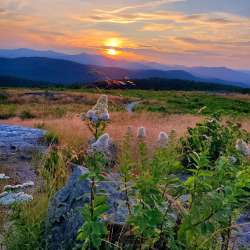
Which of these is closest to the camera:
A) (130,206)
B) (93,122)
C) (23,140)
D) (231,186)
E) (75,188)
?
(231,186)

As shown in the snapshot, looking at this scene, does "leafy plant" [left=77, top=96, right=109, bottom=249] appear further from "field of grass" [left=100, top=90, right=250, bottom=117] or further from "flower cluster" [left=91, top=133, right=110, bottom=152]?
"field of grass" [left=100, top=90, right=250, bottom=117]

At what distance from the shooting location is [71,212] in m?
4.63

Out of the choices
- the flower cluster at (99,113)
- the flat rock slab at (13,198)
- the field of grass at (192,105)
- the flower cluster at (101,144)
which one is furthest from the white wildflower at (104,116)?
the field of grass at (192,105)

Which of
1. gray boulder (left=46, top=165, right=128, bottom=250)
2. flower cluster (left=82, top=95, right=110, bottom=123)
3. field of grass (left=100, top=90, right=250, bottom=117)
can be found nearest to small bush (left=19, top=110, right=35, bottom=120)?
field of grass (left=100, top=90, right=250, bottom=117)

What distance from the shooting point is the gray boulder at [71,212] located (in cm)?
444

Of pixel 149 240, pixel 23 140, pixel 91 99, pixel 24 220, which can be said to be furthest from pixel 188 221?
pixel 91 99

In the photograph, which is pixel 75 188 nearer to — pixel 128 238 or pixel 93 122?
pixel 128 238

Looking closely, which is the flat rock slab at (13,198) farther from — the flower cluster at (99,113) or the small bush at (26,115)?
the small bush at (26,115)

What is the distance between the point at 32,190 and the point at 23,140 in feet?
19.1

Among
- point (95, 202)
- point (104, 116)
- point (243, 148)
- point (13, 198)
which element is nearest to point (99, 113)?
point (104, 116)

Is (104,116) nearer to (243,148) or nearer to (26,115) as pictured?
(243,148)

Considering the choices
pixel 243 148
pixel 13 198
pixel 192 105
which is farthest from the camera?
pixel 192 105

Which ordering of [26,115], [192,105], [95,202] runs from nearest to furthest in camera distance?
[95,202], [26,115], [192,105]

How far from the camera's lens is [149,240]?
12.5ft
